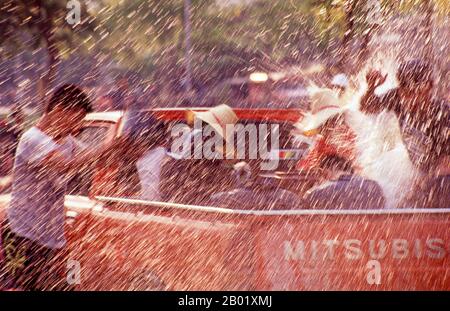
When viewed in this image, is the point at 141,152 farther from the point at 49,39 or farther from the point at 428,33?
the point at 49,39

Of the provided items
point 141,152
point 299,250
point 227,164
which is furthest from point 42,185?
point 299,250

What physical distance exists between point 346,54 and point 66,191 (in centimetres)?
971

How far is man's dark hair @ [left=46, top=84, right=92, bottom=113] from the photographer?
16.6 ft

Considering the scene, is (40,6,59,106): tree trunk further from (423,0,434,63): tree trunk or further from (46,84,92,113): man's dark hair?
(46,84,92,113): man's dark hair

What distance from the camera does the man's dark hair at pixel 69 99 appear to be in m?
5.06

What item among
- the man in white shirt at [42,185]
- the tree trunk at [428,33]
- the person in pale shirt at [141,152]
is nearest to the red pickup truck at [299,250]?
the person in pale shirt at [141,152]

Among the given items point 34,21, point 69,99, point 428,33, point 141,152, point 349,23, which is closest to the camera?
point 141,152

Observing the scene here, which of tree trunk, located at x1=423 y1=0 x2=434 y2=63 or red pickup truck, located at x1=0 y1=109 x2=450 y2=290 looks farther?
tree trunk, located at x1=423 y1=0 x2=434 y2=63

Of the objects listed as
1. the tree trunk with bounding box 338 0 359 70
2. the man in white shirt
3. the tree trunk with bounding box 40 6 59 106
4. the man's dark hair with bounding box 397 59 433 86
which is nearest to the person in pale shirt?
the man in white shirt

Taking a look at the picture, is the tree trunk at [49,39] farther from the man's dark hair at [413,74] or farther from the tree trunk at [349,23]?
the man's dark hair at [413,74]

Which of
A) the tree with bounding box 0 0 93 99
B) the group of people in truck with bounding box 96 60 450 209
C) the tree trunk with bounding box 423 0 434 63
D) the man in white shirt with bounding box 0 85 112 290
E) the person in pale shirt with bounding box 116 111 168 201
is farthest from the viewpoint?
the tree with bounding box 0 0 93 99

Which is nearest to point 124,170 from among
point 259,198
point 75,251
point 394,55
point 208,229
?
point 75,251

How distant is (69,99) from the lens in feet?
16.6
